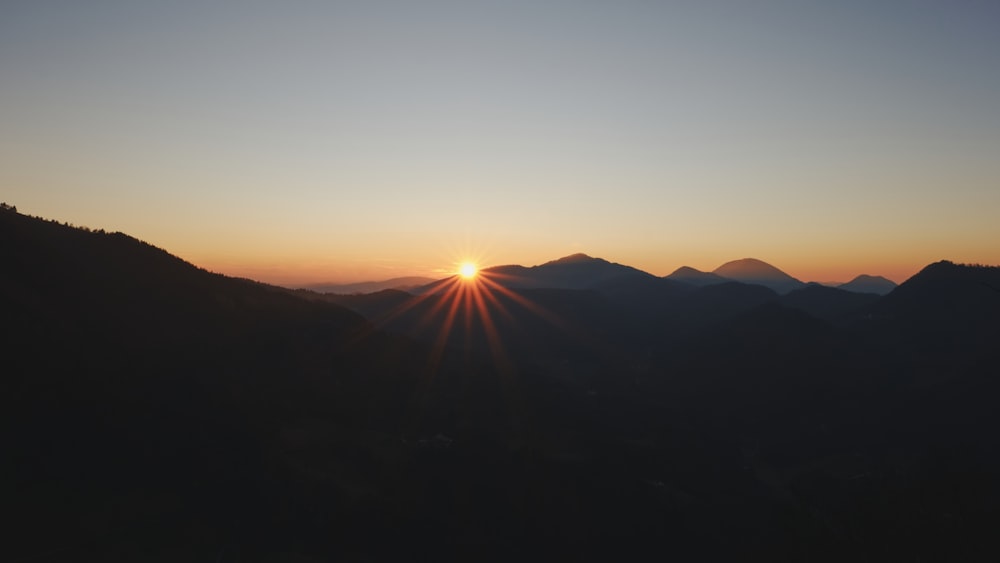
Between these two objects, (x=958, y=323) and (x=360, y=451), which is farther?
(x=958, y=323)

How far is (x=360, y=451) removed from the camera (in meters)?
65.6

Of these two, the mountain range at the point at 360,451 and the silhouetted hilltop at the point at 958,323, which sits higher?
the silhouetted hilltop at the point at 958,323

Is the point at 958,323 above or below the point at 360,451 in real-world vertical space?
above

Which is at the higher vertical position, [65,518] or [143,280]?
[143,280]

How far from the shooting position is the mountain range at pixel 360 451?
4197 centimetres

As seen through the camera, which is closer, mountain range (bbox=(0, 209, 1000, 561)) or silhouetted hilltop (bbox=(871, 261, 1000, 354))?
mountain range (bbox=(0, 209, 1000, 561))

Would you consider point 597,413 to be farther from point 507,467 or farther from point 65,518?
point 65,518

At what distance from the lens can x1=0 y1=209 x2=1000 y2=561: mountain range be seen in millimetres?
41969

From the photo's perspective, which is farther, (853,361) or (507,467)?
Answer: (853,361)

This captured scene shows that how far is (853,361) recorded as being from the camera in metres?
172

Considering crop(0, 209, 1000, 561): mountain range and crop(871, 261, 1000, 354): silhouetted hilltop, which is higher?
crop(871, 261, 1000, 354): silhouetted hilltop

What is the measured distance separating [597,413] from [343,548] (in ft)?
260

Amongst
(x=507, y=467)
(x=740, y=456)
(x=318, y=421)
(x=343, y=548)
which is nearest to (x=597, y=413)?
(x=740, y=456)

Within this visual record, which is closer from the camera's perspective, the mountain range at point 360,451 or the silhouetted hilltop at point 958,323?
the mountain range at point 360,451
